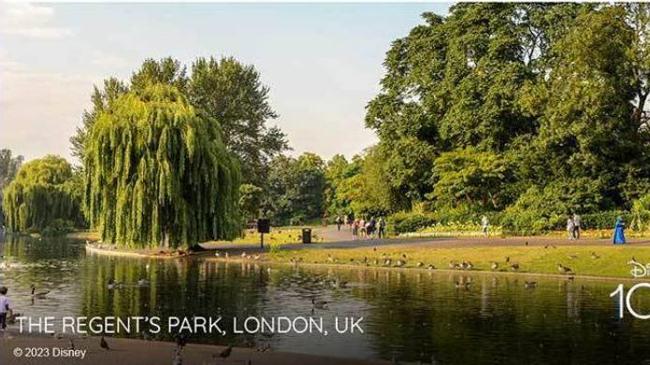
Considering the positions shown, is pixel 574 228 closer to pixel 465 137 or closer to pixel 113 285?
pixel 465 137

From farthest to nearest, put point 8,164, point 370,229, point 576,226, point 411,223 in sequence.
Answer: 1. point 8,164
2. point 370,229
3. point 411,223
4. point 576,226

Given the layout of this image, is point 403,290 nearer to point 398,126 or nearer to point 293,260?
point 293,260

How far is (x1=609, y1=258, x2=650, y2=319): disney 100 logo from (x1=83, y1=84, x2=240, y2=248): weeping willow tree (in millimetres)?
21735

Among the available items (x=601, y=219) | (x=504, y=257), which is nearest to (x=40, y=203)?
(x=601, y=219)

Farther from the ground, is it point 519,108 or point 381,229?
point 519,108

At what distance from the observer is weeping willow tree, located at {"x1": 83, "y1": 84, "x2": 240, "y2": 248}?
1555 inches

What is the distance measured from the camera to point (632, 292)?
86.4 feet

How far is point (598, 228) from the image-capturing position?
48469mm

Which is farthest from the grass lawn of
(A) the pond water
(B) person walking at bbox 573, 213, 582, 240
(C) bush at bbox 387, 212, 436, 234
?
(C) bush at bbox 387, 212, 436, 234

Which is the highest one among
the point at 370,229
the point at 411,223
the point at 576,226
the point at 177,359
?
the point at 411,223

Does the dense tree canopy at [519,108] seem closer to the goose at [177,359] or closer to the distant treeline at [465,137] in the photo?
the distant treeline at [465,137]

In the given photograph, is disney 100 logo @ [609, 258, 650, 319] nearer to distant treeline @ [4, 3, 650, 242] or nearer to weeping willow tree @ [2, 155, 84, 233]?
distant treeline @ [4, 3, 650, 242]

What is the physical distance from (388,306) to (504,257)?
14466 mm

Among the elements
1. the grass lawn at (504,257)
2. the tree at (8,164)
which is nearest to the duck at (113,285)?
the grass lawn at (504,257)
